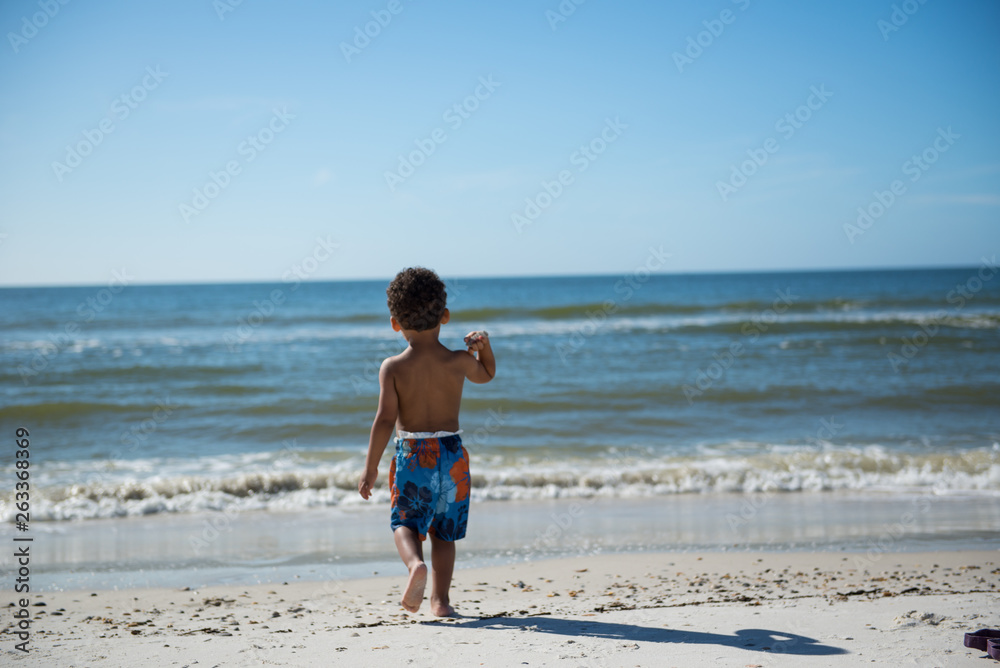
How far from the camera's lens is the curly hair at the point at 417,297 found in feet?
10.6

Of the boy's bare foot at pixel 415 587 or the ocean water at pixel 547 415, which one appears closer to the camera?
the boy's bare foot at pixel 415 587

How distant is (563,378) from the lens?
13250mm

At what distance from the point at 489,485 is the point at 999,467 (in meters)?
5.43

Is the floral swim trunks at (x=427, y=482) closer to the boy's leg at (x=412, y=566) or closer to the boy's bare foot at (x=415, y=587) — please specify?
the boy's leg at (x=412, y=566)

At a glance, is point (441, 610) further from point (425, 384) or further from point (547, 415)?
point (547, 415)

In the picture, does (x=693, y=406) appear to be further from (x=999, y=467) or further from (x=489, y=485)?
(x=489, y=485)

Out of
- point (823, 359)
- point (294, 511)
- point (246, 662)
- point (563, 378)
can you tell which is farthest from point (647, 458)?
point (823, 359)

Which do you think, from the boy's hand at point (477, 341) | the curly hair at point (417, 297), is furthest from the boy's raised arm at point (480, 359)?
the curly hair at point (417, 297)

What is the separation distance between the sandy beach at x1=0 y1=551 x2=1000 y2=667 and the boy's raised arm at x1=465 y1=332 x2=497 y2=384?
1.14 metres

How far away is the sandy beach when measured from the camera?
284 centimetres

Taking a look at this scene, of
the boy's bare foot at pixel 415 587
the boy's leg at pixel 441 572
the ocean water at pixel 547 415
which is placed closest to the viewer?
the boy's bare foot at pixel 415 587

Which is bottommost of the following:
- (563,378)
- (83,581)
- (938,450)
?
(83,581)

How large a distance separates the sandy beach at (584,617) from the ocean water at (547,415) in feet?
7.55

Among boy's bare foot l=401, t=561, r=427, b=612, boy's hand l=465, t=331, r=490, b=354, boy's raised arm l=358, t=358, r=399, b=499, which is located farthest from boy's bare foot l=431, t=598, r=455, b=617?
boy's hand l=465, t=331, r=490, b=354
